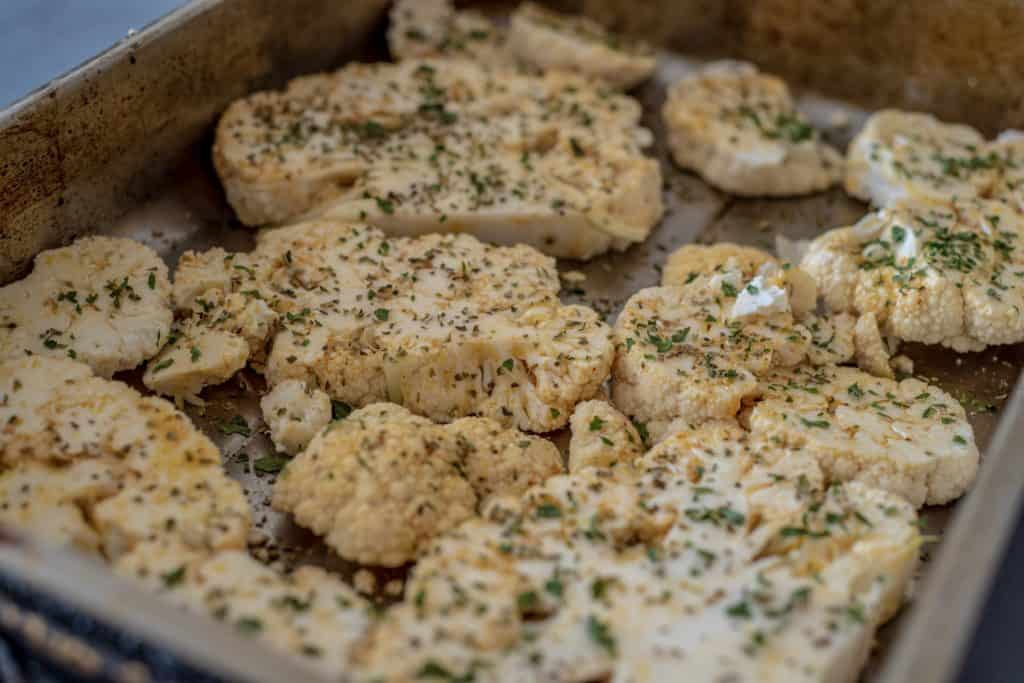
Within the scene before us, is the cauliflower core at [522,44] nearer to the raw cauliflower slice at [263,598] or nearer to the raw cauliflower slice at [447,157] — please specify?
the raw cauliflower slice at [447,157]

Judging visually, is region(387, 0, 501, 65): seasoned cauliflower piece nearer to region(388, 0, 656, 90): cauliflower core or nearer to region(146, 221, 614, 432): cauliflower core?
region(388, 0, 656, 90): cauliflower core

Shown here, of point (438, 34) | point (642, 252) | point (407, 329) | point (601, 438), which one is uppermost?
point (438, 34)

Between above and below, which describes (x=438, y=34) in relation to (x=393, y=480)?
above

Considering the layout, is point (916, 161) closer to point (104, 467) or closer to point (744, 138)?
point (744, 138)

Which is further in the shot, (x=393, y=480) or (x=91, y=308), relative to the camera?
(x=91, y=308)

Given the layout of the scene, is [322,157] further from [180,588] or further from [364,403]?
[180,588]

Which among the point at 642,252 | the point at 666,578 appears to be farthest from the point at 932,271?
the point at 666,578

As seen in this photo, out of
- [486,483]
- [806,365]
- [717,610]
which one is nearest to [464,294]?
[486,483]
